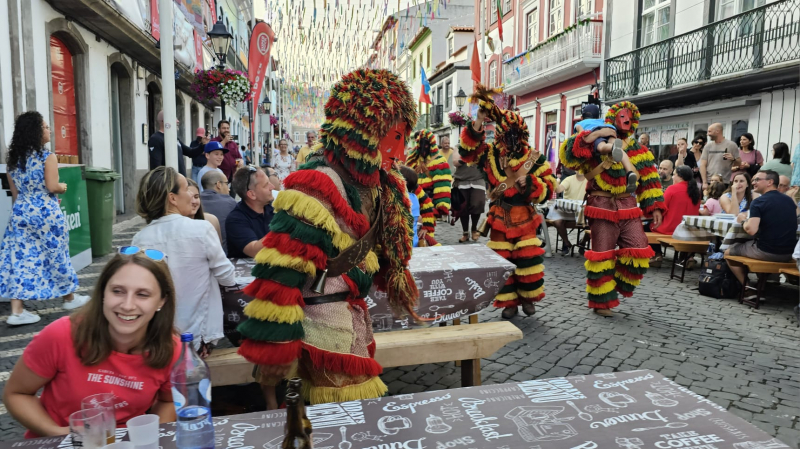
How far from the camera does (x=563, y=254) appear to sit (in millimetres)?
9188

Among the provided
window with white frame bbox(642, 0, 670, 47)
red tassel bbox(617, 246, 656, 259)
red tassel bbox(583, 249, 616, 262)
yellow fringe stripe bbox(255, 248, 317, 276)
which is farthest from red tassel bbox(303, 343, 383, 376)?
window with white frame bbox(642, 0, 670, 47)

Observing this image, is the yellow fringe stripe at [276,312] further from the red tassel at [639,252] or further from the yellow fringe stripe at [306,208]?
the red tassel at [639,252]

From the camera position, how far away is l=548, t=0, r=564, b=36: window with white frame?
66.1 feet

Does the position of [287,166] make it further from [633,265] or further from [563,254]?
[633,265]

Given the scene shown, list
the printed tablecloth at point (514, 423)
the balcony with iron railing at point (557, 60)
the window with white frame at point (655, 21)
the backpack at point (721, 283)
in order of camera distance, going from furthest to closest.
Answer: the balcony with iron railing at point (557, 60) → the window with white frame at point (655, 21) → the backpack at point (721, 283) → the printed tablecloth at point (514, 423)

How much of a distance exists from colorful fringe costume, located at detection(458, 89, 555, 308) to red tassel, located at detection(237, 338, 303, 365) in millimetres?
3532

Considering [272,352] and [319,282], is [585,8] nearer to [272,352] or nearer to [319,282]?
[319,282]

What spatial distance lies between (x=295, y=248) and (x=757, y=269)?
5.67 metres

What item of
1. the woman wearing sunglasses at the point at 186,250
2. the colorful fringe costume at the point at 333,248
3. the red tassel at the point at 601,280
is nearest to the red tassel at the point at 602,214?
the red tassel at the point at 601,280

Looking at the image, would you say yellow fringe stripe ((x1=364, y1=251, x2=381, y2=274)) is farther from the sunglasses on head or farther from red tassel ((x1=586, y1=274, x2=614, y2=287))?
red tassel ((x1=586, y1=274, x2=614, y2=287))

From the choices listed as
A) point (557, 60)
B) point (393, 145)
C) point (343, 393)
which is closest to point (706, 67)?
point (557, 60)

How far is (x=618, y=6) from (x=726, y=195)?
37.6ft

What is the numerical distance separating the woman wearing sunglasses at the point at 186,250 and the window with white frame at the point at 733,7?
44.4ft

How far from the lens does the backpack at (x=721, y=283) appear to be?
6254 millimetres
